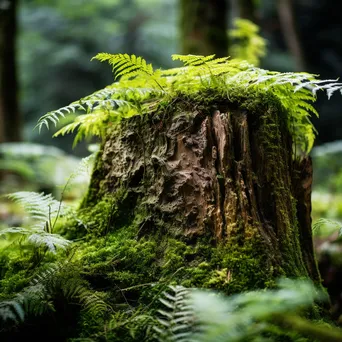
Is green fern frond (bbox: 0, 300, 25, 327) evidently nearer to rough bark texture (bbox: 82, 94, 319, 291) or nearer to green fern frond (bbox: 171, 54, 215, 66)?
rough bark texture (bbox: 82, 94, 319, 291)

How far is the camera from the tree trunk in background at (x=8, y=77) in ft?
26.7

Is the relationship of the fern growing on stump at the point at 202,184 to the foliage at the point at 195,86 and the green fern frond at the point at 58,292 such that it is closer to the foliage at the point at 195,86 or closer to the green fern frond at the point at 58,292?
the foliage at the point at 195,86

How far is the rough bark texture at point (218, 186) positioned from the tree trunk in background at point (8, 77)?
710 centimetres

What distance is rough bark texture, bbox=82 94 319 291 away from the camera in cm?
190

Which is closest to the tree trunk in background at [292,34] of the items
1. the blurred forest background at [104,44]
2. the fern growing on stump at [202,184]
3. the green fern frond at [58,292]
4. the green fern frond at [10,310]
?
the blurred forest background at [104,44]

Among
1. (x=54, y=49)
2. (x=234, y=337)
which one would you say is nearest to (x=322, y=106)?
(x=54, y=49)

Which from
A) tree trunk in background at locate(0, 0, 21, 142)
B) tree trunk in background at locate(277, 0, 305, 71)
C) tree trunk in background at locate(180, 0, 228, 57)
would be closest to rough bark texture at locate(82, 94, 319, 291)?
tree trunk in background at locate(180, 0, 228, 57)

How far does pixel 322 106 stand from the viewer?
1577cm

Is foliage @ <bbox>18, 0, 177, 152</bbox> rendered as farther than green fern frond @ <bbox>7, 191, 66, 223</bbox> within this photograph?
Yes

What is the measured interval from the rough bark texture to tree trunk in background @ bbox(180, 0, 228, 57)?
3113mm

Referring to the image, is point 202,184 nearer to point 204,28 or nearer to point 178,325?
point 178,325

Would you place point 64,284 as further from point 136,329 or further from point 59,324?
point 136,329

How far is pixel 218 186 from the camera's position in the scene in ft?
6.45

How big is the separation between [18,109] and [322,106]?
13.0m
